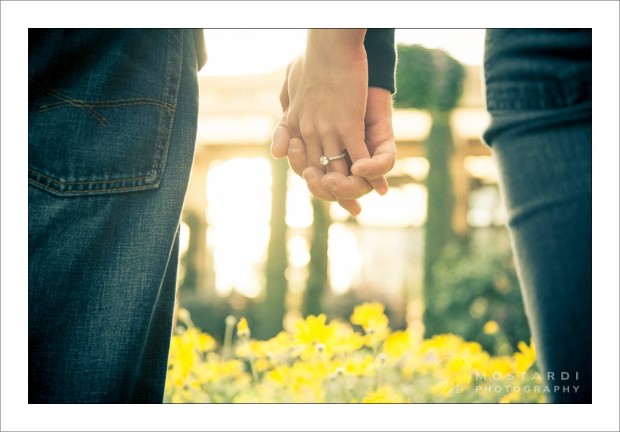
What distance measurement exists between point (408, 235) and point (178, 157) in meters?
6.98

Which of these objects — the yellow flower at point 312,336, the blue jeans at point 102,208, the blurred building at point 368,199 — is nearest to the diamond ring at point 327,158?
the blue jeans at point 102,208

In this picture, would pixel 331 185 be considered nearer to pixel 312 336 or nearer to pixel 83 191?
pixel 83 191

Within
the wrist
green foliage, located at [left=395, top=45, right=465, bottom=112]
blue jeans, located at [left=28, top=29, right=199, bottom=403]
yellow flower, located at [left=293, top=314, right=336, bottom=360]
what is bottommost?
yellow flower, located at [left=293, top=314, right=336, bottom=360]

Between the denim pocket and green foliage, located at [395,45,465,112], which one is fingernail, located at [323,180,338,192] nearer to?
the denim pocket

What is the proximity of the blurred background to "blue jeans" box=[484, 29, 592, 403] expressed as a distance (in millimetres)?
4126

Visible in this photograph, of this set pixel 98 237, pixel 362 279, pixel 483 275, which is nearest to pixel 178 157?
pixel 98 237

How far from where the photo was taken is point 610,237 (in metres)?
1.14

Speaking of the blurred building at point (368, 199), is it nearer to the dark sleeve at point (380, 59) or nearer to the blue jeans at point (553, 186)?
the dark sleeve at point (380, 59)

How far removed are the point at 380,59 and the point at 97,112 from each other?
1.85 feet

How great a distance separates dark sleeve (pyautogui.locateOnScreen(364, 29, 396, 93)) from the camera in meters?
1.12

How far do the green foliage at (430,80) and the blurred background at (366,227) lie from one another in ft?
0.04

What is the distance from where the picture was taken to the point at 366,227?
25.6ft

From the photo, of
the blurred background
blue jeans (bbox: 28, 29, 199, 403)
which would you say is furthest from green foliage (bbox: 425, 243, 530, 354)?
blue jeans (bbox: 28, 29, 199, 403)

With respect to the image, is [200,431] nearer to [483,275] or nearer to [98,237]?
[98,237]
